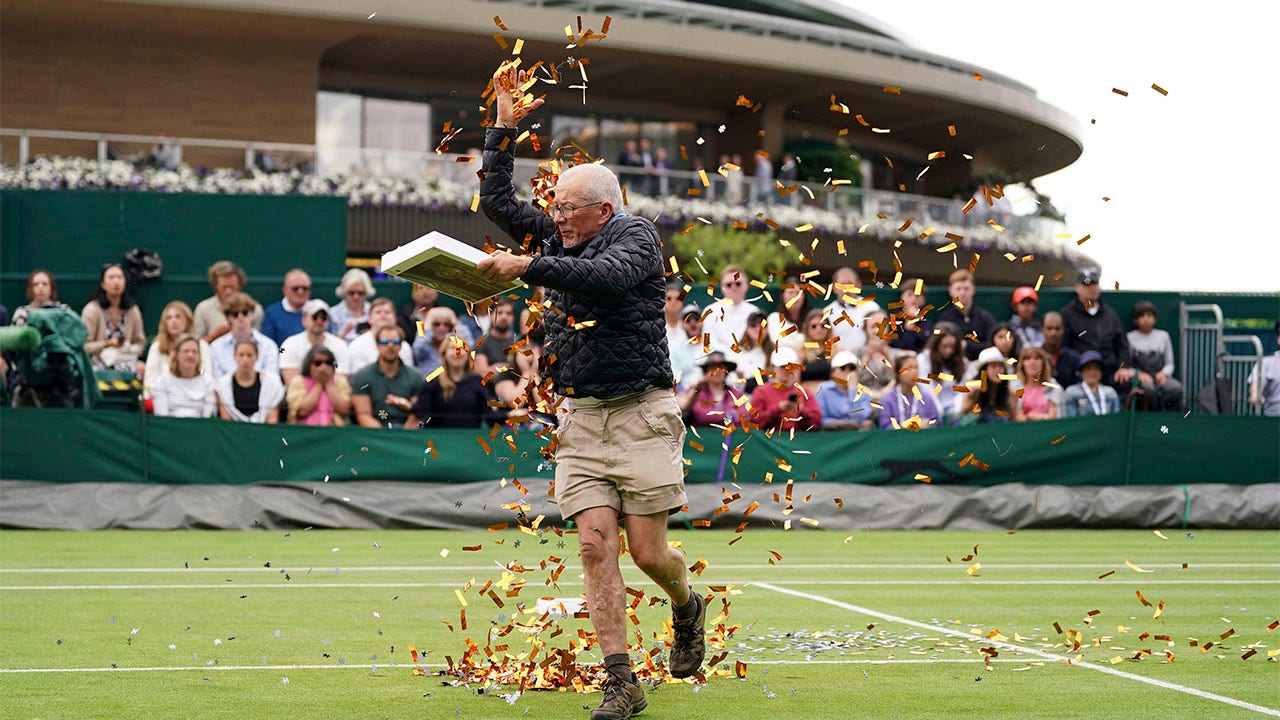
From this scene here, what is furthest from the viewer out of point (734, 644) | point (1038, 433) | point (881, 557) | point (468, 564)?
point (1038, 433)

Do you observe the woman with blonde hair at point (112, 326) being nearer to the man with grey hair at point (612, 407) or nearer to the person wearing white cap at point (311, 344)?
the person wearing white cap at point (311, 344)

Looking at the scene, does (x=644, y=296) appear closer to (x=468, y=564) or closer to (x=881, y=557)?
(x=468, y=564)

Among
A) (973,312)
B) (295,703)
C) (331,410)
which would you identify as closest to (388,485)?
(331,410)

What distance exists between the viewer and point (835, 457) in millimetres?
16078

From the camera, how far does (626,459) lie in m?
6.08

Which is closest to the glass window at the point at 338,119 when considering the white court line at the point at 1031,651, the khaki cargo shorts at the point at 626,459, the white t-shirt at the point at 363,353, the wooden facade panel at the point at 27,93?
the wooden facade panel at the point at 27,93

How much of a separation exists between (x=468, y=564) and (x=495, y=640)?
3981 millimetres

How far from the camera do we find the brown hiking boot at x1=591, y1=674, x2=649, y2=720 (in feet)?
18.4

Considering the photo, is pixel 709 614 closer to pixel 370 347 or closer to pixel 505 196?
pixel 505 196

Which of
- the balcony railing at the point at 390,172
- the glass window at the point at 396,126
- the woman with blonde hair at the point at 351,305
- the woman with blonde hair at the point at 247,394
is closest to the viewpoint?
the woman with blonde hair at the point at 247,394

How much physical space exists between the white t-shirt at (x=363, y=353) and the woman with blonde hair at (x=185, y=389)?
1365 mm

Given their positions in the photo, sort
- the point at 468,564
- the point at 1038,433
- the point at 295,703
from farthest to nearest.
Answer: the point at 1038,433 < the point at 468,564 < the point at 295,703

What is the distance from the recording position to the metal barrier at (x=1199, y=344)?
1925 centimetres

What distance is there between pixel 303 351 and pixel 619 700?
414 inches
